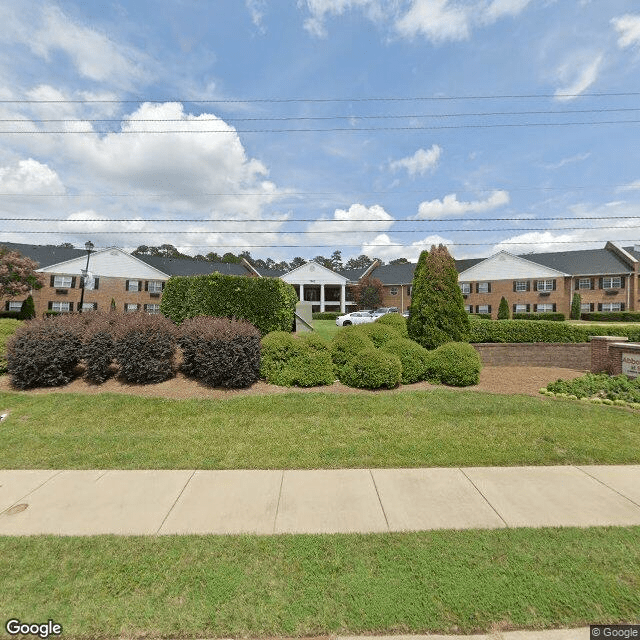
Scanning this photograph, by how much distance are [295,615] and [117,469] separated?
11.5 feet

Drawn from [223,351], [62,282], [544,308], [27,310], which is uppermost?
[544,308]

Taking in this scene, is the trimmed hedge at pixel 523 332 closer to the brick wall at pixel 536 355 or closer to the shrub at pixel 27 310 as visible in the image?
the brick wall at pixel 536 355

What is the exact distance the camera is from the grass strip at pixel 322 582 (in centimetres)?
230

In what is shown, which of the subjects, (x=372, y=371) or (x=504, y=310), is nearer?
(x=372, y=371)

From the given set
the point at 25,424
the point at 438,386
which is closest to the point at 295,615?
the point at 25,424

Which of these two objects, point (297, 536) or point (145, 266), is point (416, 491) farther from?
point (145, 266)

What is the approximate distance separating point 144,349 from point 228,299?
331 centimetres

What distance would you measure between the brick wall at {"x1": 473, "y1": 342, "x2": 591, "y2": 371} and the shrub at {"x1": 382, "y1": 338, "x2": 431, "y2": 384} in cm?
392

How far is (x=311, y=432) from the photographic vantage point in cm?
585

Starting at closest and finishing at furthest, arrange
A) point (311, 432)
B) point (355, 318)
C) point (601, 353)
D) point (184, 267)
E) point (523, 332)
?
1. point (311, 432)
2. point (601, 353)
3. point (523, 332)
4. point (355, 318)
5. point (184, 267)

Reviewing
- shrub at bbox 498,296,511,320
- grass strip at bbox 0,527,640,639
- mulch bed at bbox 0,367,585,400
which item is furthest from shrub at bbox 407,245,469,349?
shrub at bbox 498,296,511,320

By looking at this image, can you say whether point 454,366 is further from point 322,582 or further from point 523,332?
point 322,582

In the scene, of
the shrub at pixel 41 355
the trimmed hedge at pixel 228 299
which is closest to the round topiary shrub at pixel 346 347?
the trimmed hedge at pixel 228 299

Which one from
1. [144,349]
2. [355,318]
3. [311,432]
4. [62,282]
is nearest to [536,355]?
[311,432]
